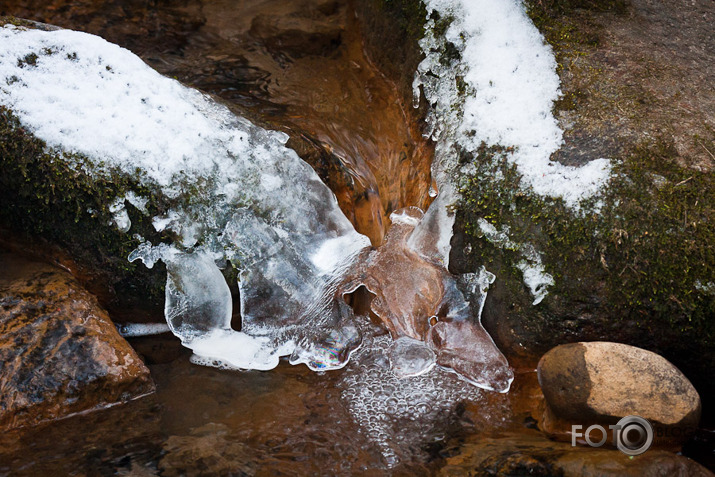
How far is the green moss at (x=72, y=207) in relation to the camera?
3107 mm

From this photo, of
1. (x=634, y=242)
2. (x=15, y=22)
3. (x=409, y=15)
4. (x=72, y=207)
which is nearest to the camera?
(x=634, y=242)

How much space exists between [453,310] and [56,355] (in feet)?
7.11

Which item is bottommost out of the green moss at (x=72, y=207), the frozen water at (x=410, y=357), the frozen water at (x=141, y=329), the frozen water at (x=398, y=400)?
the frozen water at (x=398, y=400)

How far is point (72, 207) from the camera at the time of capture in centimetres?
321

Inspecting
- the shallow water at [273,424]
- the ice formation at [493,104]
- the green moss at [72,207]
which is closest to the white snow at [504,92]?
the ice formation at [493,104]

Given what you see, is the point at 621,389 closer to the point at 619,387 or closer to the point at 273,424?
the point at 619,387

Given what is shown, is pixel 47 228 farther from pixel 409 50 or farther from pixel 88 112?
pixel 409 50

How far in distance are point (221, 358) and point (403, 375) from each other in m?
Result: 1.07

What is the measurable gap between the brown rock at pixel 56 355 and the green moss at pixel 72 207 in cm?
23

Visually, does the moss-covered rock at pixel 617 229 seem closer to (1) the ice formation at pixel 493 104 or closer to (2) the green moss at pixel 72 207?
(1) the ice formation at pixel 493 104

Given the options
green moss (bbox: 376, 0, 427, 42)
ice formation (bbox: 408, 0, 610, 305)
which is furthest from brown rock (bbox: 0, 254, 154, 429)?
green moss (bbox: 376, 0, 427, 42)

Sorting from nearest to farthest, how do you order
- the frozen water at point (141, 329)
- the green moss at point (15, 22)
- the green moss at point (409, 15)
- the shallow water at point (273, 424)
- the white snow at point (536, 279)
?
the shallow water at point (273, 424), the white snow at point (536, 279), the green moss at point (15, 22), the frozen water at point (141, 329), the green moss at point (409, 15)

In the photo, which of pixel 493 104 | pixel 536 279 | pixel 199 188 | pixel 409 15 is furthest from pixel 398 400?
pixel 409 15

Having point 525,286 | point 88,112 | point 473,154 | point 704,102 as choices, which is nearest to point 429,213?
point 473,154
